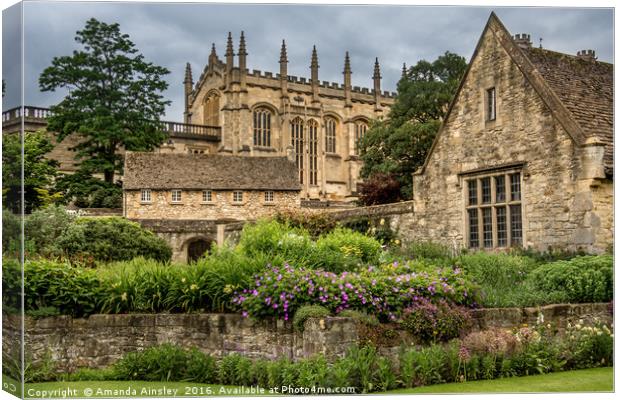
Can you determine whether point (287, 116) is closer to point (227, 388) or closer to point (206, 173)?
point (206, 173)

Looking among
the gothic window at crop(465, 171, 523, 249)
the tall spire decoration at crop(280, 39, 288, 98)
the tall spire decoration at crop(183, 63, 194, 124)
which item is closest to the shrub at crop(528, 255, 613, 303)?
the gothic window at crop(465, 171, 523, 249)

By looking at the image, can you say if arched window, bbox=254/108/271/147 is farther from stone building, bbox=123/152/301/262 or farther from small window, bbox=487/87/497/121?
small window, bbox=487/87/497/121

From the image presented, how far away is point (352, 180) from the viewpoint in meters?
76.2

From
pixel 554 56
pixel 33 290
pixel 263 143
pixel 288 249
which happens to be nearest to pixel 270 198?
pixel 554 56

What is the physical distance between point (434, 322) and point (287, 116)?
6312 cm

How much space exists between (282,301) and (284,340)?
565mm

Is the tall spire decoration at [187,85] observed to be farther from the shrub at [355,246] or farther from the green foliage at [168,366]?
the green foliage at [168,366]

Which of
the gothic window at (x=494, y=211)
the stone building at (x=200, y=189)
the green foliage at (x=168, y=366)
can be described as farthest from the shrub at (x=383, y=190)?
the green foliage at (x=168, y=366)

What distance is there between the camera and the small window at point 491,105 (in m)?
19.8

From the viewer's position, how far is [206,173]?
40156 mm

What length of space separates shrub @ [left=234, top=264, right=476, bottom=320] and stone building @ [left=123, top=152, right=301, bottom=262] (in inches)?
953

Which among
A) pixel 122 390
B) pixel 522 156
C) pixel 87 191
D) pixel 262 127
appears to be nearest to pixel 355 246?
pixel 522 156

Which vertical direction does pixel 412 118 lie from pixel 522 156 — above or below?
above

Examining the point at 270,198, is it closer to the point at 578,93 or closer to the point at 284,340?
the point at 578,93
